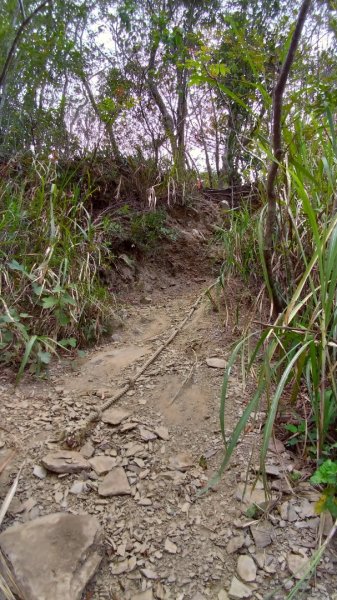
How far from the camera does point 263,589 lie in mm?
886

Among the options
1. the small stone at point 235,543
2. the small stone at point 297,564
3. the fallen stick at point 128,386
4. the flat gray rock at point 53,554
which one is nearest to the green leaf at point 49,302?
the fallen stick at point 128,386

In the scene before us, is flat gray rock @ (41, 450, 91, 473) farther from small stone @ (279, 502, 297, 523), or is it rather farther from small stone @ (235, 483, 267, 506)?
small stone @ (279, 502, 297, 523)

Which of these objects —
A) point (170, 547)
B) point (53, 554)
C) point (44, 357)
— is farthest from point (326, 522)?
point (44, 357)

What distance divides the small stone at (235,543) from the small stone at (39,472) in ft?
2.12

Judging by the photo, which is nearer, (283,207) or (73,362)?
(283,207)

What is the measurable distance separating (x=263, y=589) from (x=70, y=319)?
5.11ft

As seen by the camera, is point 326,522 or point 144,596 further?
point 326,522

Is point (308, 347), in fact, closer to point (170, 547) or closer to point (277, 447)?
point (277, 447)

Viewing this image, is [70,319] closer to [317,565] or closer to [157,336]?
[157,336]

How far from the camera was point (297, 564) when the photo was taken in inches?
36.5

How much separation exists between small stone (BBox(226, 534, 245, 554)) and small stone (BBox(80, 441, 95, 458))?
58 cm

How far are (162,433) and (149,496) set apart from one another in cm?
27

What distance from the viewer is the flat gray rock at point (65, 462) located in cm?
124

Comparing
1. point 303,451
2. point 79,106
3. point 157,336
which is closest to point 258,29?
point 79,106
